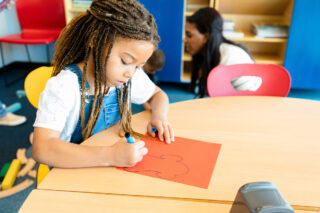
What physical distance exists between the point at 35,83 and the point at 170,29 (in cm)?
199

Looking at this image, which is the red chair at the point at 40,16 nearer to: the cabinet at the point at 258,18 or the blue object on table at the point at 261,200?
the cabinet at the point at 258,18

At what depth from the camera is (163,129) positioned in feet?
2.74

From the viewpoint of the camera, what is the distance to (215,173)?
67cm

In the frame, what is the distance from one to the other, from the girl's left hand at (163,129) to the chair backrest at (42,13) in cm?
283

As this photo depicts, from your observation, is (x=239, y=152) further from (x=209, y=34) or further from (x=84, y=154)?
(x=209, y=34)

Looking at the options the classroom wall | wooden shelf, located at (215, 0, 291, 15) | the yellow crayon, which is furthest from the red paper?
the classroom wall

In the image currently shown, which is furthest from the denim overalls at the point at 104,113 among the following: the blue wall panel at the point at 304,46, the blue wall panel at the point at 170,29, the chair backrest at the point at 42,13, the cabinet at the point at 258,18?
the chair backrest at the point at 42,13

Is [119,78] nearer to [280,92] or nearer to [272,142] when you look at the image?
[272,142]

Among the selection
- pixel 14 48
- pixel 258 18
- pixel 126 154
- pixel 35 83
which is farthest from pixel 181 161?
pixel 14 48

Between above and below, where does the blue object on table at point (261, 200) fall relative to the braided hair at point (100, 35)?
below

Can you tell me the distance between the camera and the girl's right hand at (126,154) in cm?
68

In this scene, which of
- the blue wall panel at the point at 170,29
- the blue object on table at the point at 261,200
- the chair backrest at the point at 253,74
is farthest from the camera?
the blue wall panel at the point at 170,29

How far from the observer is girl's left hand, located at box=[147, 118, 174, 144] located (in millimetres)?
817

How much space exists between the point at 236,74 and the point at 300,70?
6.09 feet
